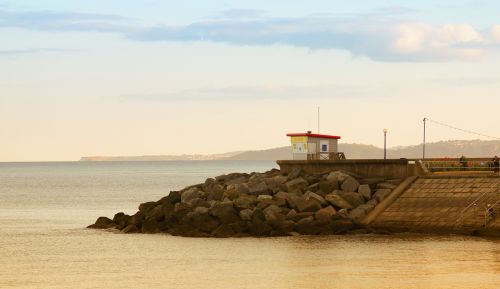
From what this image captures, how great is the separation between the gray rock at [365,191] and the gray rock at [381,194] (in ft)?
0.93

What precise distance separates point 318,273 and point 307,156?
1997 cm

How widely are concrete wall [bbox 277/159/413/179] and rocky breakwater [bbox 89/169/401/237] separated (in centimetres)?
71

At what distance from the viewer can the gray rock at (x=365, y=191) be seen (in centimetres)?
4930

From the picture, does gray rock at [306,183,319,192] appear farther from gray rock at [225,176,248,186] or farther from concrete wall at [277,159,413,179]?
gray rock at [225,176,248,186]

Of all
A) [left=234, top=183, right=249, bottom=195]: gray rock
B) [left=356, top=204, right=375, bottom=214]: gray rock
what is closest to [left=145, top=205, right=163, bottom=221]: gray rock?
[left=234, top=183, right=249, bottom=195]: gray rock

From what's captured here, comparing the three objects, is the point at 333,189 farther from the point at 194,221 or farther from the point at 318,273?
the point at 318,273

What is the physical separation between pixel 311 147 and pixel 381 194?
27.8ft

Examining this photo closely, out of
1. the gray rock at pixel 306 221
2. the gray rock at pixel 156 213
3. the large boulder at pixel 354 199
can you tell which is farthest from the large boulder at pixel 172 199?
the large boulder at pixel 354 199

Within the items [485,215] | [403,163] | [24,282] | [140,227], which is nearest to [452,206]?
[485,215]

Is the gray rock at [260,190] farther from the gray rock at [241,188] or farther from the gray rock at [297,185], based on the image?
the gray rock at [297,185]

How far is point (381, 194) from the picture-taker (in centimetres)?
4912

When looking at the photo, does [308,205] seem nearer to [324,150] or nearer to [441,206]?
[441,206]

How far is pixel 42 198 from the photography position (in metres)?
101

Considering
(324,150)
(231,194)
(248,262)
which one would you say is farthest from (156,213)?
(248,262)
